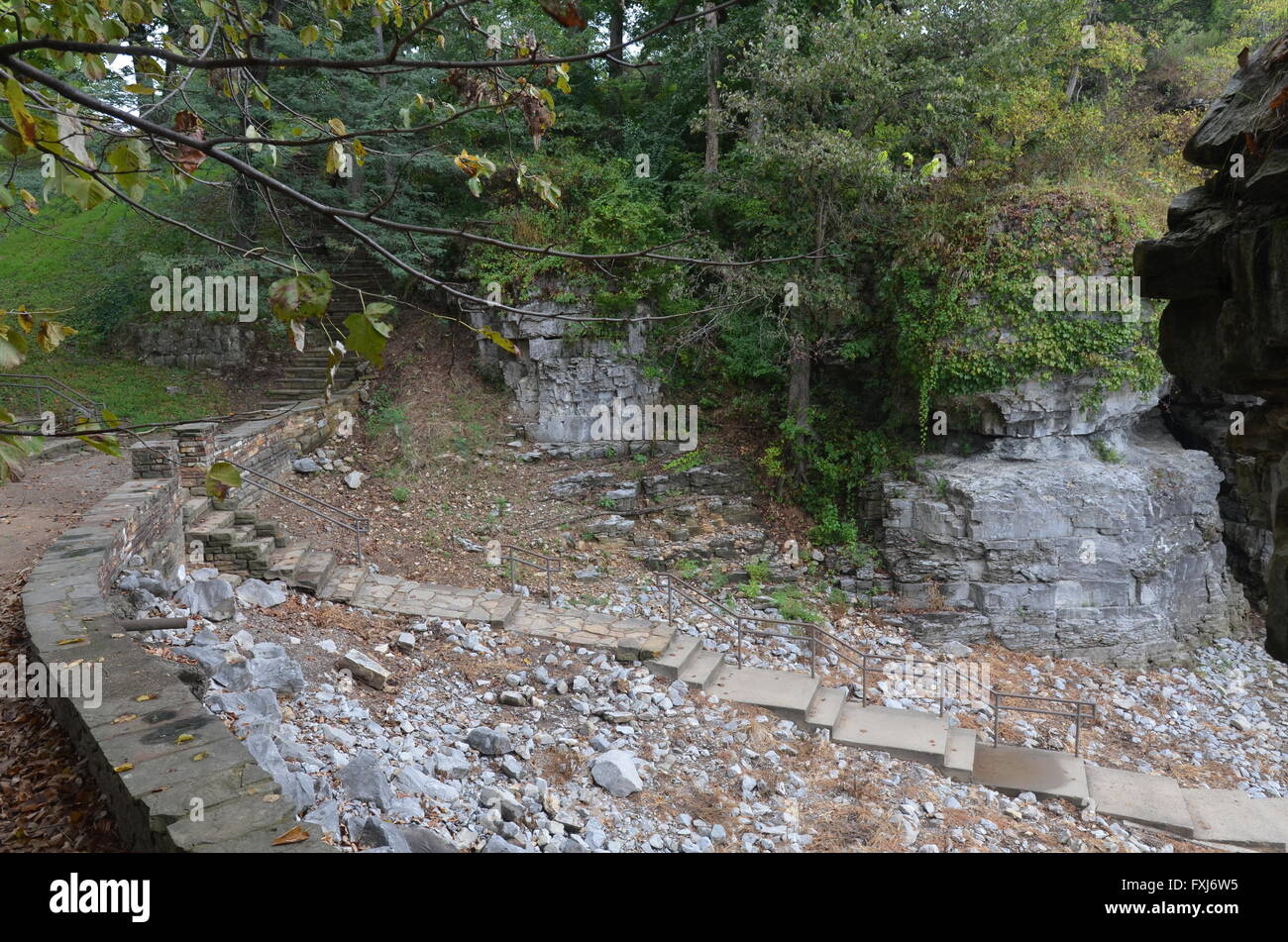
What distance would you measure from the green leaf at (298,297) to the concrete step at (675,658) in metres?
6.69

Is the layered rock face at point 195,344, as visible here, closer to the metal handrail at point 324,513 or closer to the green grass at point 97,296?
the green grass at point 97,296

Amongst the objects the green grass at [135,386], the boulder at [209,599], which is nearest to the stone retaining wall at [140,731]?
the boulder at [209,599]

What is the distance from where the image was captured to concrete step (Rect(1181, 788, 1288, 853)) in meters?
7.28

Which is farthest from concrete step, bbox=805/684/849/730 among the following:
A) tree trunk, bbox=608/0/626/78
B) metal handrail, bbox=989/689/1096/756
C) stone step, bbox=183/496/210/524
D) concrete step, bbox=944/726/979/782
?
tree trunk, bbox=608/0/626/78

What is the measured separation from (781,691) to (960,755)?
183 centimetres

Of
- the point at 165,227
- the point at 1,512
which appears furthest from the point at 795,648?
the point at 165,227

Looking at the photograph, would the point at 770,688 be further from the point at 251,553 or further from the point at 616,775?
the point at 251,553

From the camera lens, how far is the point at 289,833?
357 centimetres

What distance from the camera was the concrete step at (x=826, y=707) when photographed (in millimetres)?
8023

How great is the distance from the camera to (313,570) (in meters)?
9.20

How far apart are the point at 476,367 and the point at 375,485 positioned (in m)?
3.30

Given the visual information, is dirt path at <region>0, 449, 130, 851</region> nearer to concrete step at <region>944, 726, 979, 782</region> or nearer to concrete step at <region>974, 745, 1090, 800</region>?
concrete step at <region>944, 726, 979, 782</region>

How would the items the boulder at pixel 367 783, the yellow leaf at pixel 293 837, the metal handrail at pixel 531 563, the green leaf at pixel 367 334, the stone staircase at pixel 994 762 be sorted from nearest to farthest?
the green leaf at pixel 367 334 < the yellow leaf at pixel 293 837 < the boulder at pixel 367 783 < the stone staircase at pixel 994 762 < the metal handrail at pixel 531 563

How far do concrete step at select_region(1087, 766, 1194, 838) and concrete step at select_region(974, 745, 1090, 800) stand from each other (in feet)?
0.50
